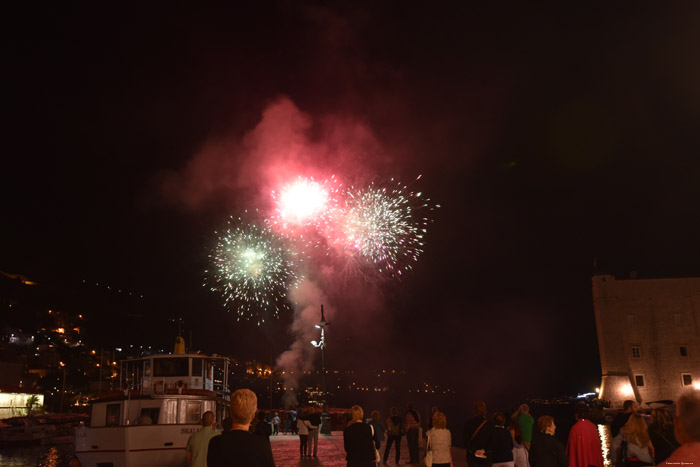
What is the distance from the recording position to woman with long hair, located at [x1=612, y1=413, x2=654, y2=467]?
25.0ft

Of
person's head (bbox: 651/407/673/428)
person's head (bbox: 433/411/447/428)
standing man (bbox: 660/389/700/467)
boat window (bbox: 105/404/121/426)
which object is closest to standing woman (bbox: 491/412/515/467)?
person's head (bbox: 433/411/447/428)

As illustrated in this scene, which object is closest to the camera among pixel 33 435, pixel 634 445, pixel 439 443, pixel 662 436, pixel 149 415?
pixel 662 436

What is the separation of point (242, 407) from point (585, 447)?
671 cm

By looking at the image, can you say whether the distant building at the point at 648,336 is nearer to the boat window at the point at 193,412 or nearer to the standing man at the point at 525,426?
the boat window at the point at 193,412

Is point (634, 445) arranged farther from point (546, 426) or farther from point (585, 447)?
point (585, 447)

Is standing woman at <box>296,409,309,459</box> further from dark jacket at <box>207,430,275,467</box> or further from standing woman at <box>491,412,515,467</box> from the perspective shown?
dark jacket at <box>207,430,275,467</box>

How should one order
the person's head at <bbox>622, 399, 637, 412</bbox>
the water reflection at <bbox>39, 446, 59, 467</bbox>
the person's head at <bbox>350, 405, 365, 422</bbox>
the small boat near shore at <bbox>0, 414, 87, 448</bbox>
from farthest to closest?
the small boat near shore at <bbox>0, 414, 87, 448</bbox> → the water reflection at <bbox>39, 446, 59, 467</bbox> → the person's head at <bbox>350, 405, 365, 422</bbox> → the person's head at <bbox>622, 399, 637, 412</bbox>

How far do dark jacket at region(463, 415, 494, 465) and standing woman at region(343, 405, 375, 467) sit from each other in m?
1.72

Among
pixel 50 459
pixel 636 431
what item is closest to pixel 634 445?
pixel 636 431

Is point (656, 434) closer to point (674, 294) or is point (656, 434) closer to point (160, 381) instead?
point (160, 381)

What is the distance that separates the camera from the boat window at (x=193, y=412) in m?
19.8

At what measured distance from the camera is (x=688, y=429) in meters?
3.72

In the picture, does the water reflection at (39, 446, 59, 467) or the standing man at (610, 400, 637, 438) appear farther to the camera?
the water reflection at (39, 446, 59, 467)

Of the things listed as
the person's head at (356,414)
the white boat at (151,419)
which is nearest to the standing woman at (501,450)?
the person's head at (356,414)
